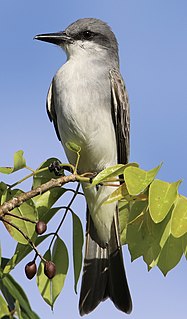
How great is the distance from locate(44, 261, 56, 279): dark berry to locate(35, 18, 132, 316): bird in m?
1.61

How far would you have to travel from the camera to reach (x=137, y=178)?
103 inches

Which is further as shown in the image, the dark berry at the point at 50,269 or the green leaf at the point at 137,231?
the green leaf at the point at 137,231

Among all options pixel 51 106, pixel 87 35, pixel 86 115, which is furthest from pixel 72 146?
pixel 87 35

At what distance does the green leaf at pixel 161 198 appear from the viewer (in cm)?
254

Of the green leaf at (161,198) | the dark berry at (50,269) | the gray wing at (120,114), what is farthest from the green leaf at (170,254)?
the gray wing at (120,114)

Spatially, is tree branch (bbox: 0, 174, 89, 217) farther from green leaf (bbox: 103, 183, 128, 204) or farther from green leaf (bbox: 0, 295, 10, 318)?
green leaf (bbox: 0, 295, 10, 318)

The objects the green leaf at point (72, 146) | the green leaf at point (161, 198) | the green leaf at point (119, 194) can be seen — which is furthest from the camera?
the green leaf at point (72, 146)

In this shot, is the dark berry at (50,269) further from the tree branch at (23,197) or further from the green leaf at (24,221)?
the tree branch at (23,197)

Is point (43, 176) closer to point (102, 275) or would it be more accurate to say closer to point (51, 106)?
point (102, 275)

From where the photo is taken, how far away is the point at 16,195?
2.82 metres

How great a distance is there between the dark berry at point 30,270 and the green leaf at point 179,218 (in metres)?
0.60

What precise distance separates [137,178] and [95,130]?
2.12 m

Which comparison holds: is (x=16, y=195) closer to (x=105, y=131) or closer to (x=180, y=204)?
(x=180, y=204)

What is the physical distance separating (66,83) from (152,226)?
2226 mm
